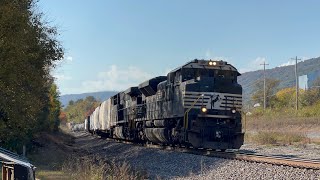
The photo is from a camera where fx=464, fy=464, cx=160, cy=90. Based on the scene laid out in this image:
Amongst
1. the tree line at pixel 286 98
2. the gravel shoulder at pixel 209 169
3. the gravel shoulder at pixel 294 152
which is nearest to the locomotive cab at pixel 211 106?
the gravel shoulder at pixel 209 169

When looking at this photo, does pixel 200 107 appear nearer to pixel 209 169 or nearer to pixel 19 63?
pixel 209 169

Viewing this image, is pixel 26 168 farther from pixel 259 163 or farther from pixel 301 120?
pixel 301 120

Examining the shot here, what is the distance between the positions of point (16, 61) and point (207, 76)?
28.4 feet

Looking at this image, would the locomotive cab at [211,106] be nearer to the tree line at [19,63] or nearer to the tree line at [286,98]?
the tree line at [19,63]

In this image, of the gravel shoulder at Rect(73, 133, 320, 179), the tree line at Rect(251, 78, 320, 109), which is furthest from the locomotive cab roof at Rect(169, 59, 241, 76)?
the tree line at Rect(251, 78, 320, 109)

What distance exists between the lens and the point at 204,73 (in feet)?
72.0

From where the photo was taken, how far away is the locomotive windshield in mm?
21875

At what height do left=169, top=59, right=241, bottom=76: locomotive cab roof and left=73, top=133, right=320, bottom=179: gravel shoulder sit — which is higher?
left=169, top=59, right=241, bottom=76: locomotive cab roof

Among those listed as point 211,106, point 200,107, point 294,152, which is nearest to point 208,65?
point 211,106

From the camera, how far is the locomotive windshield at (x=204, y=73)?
71.8 ft

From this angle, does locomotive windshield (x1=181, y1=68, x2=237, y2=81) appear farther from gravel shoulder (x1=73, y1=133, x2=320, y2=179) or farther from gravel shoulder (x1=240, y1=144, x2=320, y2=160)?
gravel shoulder (x1=240, y1=144, x2=320, y2=160)

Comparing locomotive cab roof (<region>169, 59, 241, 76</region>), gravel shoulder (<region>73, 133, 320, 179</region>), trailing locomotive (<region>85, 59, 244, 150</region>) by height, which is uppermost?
locomotive cab roof (<region>169, 59, 241, 76</region>)

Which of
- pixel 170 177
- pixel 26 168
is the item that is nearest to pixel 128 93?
pixel 170 177

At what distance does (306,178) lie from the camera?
12055mm
